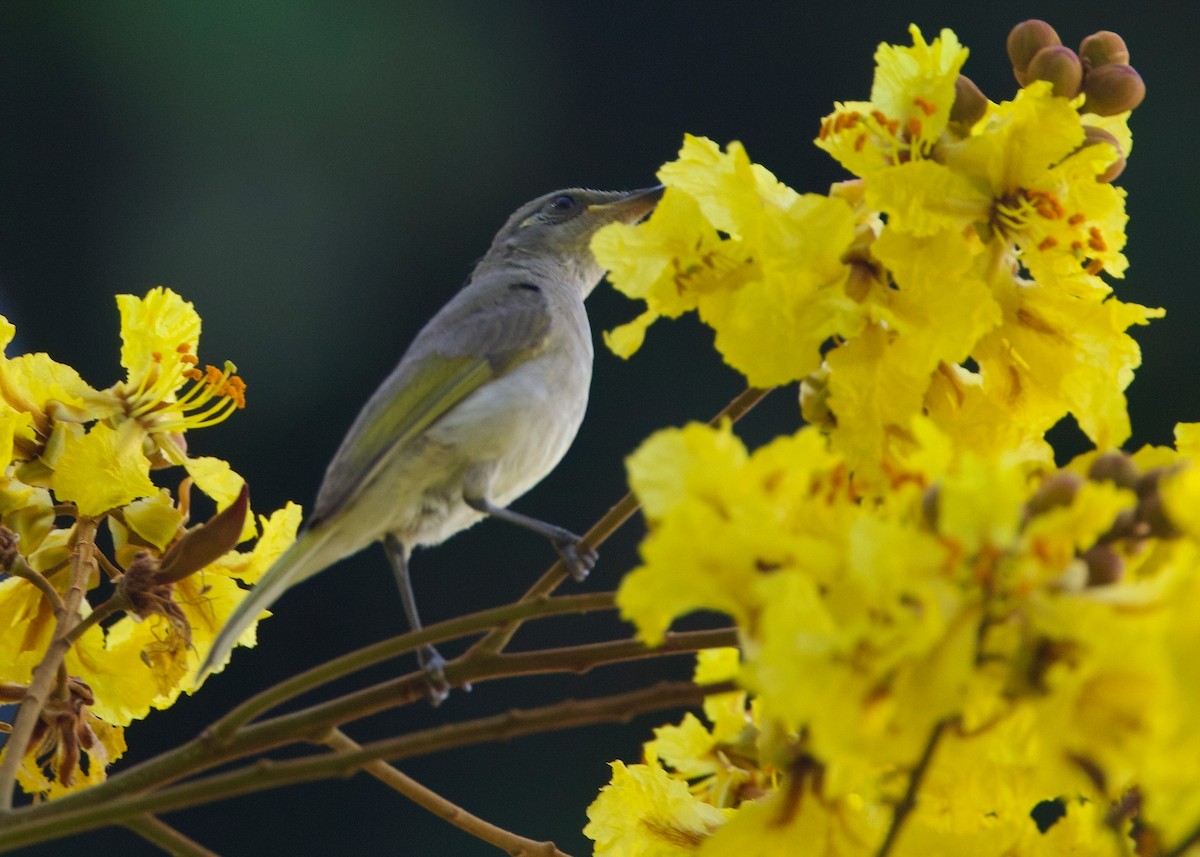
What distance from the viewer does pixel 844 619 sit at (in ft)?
2.16

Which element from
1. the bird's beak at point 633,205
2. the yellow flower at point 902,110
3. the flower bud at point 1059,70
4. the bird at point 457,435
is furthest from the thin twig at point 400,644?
the bird's beak at point 633,205

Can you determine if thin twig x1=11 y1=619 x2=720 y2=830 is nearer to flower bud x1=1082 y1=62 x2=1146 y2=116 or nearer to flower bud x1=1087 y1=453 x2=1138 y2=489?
flower bud x1=1087 y1=453 x2=1138 y2=489

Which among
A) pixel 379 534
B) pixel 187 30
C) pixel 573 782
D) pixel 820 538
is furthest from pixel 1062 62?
pixel 187 30

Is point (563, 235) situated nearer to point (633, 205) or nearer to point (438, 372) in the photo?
→ point (633, 205)

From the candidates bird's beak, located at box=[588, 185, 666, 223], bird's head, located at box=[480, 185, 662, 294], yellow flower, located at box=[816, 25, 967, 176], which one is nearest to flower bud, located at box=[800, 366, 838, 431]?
yellow flower, located at box=[816, 25, 967, 176]

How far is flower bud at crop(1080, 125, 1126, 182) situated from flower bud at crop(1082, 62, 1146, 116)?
0.06 ft

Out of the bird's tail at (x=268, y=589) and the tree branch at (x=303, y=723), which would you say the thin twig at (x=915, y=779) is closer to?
the tree branch at (x=303, y=723)

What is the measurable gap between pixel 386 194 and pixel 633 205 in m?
4.59

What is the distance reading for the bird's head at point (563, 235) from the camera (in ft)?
8.25

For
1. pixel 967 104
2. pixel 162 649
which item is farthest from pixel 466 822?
pixel 967 104

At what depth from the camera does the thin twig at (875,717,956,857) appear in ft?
2.21

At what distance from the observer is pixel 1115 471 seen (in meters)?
0.75

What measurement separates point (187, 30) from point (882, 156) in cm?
604

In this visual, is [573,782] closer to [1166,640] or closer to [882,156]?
[882,156]
